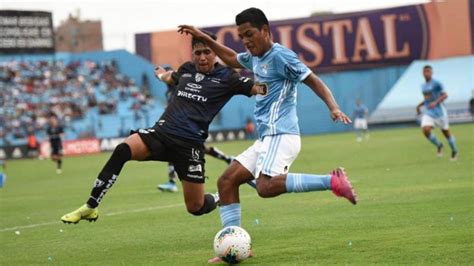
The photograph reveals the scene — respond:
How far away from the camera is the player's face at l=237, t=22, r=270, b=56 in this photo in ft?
30.1

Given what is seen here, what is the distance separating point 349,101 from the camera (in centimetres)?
6669

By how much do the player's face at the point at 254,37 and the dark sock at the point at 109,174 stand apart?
1796 mm

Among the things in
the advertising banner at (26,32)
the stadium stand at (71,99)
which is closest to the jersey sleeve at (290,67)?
the stadium stand at (71,99)

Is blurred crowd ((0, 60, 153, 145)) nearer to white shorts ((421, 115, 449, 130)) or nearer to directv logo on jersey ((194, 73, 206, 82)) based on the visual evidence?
white shorts ((421, 115, 449, 130))

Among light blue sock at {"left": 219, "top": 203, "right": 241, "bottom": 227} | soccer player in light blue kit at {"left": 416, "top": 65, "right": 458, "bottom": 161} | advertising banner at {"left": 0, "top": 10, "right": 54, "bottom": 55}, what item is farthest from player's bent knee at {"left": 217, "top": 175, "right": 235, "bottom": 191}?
advertising banner at {"left": 0, "top": 10, "right": 54, "bottom": 55}

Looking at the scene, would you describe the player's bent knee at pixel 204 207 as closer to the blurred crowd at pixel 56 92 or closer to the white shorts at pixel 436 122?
the white shorts at pixel 436 122

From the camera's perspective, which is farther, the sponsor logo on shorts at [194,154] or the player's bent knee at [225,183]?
the sponsor logo on shorts at [194,154]

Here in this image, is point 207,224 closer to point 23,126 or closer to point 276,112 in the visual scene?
point 276,112

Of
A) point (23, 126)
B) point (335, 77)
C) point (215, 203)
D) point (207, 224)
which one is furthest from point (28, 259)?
point (335, 77)

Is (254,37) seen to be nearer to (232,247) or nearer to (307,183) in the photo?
(307,183)

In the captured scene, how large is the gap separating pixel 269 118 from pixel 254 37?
0.84 meters

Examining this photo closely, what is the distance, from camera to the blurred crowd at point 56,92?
56156mm

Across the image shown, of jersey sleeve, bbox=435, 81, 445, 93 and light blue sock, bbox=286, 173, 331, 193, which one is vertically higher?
light blue sock, bbox=286, 173, 331, 193

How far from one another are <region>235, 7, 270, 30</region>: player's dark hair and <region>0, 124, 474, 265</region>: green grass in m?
2.34
